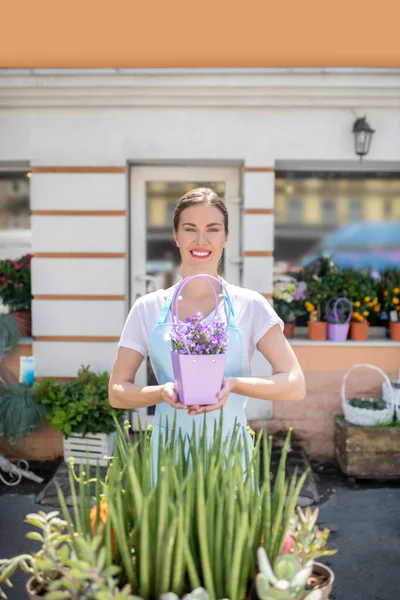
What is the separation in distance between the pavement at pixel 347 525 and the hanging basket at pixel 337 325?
920 millimetres

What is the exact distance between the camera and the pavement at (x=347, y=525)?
329 cm

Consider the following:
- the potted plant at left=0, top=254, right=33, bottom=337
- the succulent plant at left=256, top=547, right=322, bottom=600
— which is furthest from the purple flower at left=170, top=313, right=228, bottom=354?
the potted plant at left=0, top=254, right=33, bottom=337

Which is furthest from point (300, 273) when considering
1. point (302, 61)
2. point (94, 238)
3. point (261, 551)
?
point (261, 551)

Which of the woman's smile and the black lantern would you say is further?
the black lantern

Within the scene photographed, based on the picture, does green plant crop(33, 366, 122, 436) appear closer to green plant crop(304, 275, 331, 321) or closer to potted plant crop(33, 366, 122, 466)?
potted plant crop(33, 366, 122, 466)

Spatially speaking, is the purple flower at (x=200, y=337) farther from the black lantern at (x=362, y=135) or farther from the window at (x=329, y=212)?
the window at (x=329, y=212)

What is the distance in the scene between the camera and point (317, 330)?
5066 mm

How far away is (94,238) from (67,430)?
142cm

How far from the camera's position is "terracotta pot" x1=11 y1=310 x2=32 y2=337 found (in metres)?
5.06

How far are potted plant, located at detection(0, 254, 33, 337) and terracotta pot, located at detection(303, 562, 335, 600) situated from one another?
13.7 feet

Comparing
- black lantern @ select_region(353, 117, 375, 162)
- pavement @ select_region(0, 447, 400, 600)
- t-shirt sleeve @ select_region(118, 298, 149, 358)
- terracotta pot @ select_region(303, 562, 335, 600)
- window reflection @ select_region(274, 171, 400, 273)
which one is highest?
black lantern @ select_region(353, 117, 375, 162)

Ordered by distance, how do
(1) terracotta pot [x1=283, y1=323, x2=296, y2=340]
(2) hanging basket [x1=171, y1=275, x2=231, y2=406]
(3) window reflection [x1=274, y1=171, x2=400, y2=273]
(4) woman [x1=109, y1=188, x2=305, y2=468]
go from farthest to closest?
(3) window reflection [x1=274, y1=171, x2=400, y2=273] < (1) terracotta pot [x1=283, y1=323, x2=296, y2=340] < (4) woman [x1=109, y1=188, x2=305, y2=468] < (2) hanging basket [x1=171, y1=275, x2=231, y2=406]

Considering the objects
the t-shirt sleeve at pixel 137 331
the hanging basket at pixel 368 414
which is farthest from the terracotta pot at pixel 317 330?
the t-shirt sleeve at pixel 137 331

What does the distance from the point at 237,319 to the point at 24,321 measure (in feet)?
11.7
